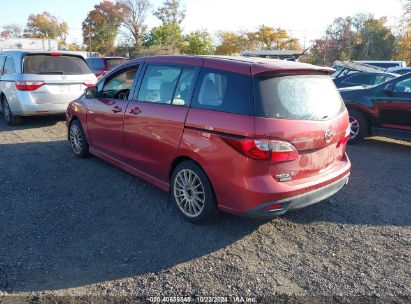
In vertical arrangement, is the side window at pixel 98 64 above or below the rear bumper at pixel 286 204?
above

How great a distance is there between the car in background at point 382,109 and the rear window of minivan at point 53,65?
19.8ft

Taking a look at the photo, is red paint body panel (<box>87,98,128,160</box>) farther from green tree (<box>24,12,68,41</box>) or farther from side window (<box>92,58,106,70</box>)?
green tree (<box>24,12,68,41</box>)

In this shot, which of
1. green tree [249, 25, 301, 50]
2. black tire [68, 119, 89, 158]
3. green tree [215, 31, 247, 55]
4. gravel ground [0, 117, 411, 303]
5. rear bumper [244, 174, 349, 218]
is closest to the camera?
gravel ground [0, 117, 411, 303]

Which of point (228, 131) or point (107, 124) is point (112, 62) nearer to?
point (107, 124)

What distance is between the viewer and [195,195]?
11.6 ft

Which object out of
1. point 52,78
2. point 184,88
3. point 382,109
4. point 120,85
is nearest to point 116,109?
point 120,85

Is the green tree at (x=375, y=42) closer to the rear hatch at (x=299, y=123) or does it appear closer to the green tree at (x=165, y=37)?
the green tree at (x=165, y=37)

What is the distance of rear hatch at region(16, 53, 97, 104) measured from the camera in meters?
7.18

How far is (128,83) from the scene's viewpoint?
4590mm

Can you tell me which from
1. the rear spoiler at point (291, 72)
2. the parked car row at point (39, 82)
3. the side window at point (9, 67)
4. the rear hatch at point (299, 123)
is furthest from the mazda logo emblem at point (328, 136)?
the side window at point (9, 67)

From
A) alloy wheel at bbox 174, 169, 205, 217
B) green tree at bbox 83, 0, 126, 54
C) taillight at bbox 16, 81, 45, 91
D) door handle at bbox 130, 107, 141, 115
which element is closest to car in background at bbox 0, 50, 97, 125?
taillight at bbox 16, 81, 45, 91

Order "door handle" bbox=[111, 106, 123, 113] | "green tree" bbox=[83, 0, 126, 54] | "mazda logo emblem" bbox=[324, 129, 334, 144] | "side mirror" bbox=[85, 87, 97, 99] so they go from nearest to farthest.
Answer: "mazda logo emblem" bbox=[324, 129, 334, 144] < "door handle" bbox=[111, 106, 123, 113] < "side mirror" bbox=[85, 87, 97, 99] < "green tree" bbox=[83, 0, 126, 54]

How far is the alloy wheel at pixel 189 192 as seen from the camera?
137 inches

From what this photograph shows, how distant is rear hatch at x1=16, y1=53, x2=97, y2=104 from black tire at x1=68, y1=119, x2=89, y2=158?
2017mm
